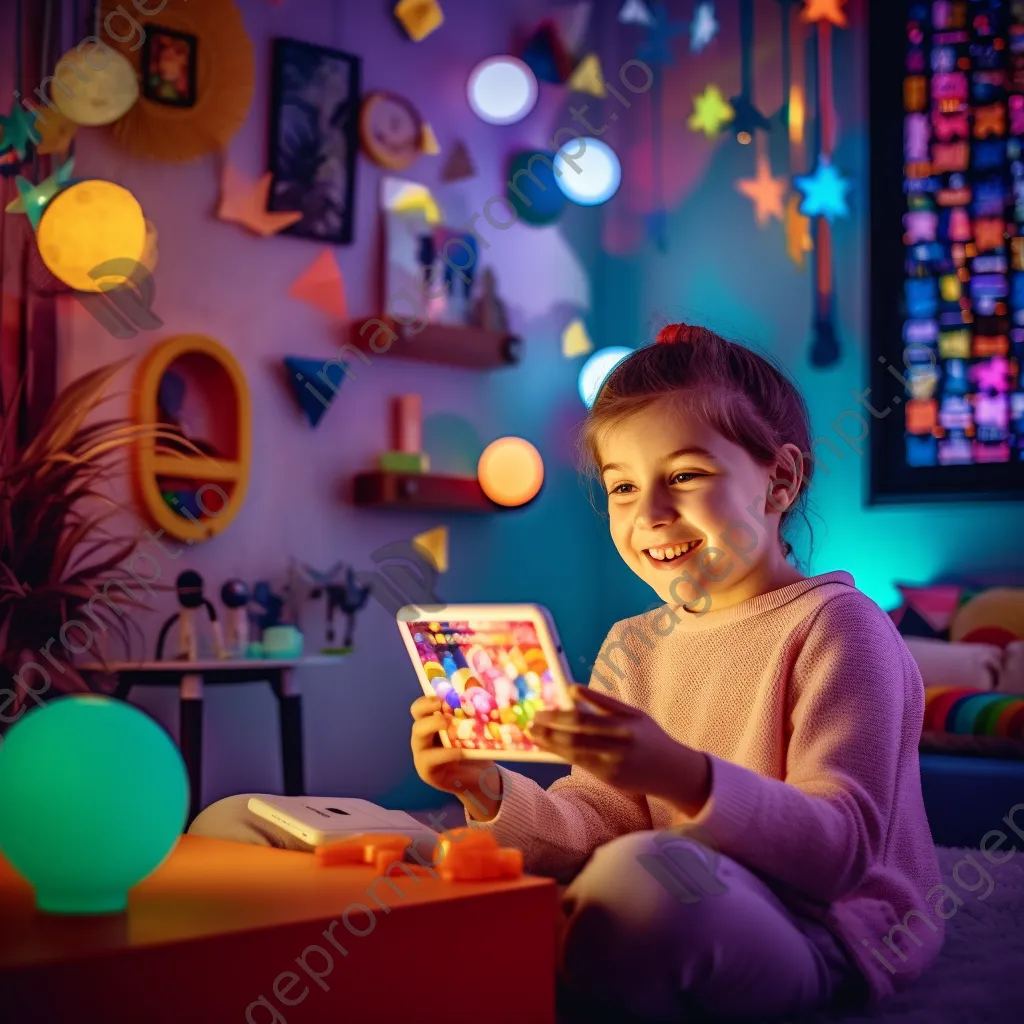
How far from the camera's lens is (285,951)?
894mm

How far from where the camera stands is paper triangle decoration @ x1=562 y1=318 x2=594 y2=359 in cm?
409

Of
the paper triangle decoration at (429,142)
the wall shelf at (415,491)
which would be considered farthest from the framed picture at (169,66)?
the wall shelf at (415,491)

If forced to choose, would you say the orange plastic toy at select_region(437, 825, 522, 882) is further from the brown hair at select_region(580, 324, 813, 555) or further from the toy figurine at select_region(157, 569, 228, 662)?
the toy figurine at select_region(157, 569, 228, 662)

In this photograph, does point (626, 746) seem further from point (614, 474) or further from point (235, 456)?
point (235, 456)

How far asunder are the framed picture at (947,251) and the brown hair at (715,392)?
2029mm

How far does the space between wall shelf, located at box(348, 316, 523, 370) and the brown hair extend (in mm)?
2029

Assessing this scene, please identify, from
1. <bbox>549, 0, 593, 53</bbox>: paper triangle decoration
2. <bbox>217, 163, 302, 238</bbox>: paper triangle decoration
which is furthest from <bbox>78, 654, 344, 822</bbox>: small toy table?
<bbox>549, 0, 593, 53</bbox>: paper triangle decoration

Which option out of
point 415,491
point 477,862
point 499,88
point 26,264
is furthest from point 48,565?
point 499,88

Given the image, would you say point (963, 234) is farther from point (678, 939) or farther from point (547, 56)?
point (678, 939)

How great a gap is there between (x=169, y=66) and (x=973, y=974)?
2746mm

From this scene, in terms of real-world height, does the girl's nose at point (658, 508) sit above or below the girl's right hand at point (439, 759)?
above

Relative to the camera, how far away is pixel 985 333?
3387mm

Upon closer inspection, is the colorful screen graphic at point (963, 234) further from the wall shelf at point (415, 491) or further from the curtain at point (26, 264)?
the curtain at point (26, 264)

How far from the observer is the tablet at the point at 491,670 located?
115 cm
